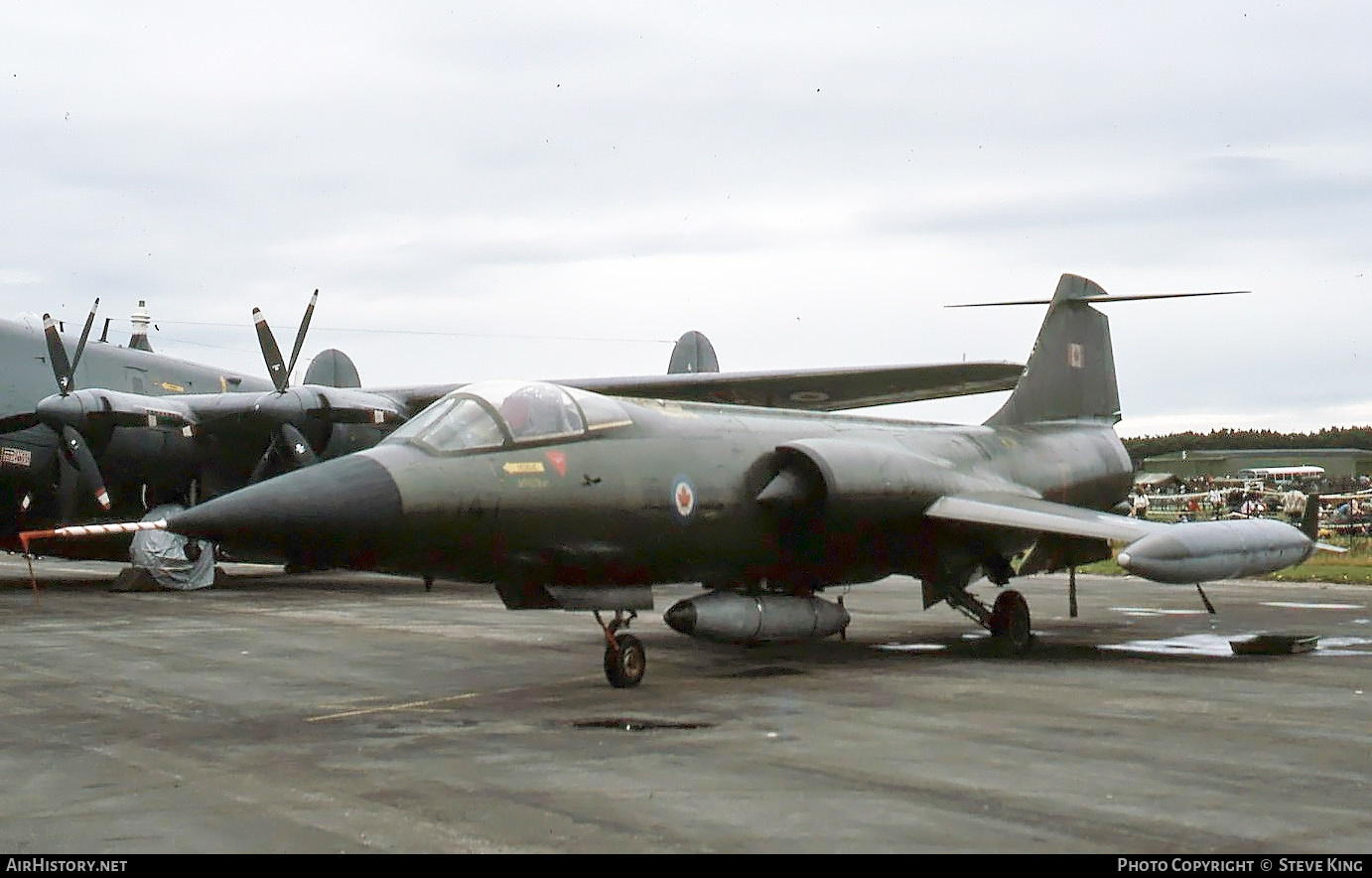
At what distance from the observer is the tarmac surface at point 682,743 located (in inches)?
247

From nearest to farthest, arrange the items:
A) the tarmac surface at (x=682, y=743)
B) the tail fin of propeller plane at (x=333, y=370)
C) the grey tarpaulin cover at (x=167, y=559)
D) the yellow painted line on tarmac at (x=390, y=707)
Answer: the tarmac surface at (x=682, y=743) < the yellow painted line on tarmac at (x=390, y=707) < the grey tarpaulin cover at (x=167, y=559) < the tail fin of propeller plane at (x=333, y=370)

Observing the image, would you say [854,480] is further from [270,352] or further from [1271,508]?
[1271,508]

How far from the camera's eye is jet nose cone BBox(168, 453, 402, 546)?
380 inches

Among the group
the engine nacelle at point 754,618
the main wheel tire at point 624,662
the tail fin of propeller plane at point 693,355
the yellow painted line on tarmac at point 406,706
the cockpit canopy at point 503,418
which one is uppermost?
the tail fin of propeller plane at point 693,355

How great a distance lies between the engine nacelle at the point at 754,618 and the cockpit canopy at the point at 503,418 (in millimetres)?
1853

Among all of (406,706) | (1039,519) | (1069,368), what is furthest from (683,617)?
(1069,368)

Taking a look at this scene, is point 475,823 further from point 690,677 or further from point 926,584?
point 926,584

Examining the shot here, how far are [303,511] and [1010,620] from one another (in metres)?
8.15

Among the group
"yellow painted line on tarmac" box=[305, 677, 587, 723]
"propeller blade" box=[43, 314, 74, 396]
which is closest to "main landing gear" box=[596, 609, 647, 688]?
"yellow painted line on tarmac" box=[305, 677, 587, 723]

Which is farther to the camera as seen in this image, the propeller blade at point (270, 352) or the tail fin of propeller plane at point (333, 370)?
the tail fin of propeller plane at point (333, 370)

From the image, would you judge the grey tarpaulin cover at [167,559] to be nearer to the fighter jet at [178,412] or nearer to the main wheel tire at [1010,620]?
the fighter jet at [178,412]

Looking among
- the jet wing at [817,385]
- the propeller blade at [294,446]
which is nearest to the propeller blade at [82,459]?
the propeller blade at [294,446]

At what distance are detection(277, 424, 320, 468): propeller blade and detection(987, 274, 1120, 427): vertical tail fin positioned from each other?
44.6ft
